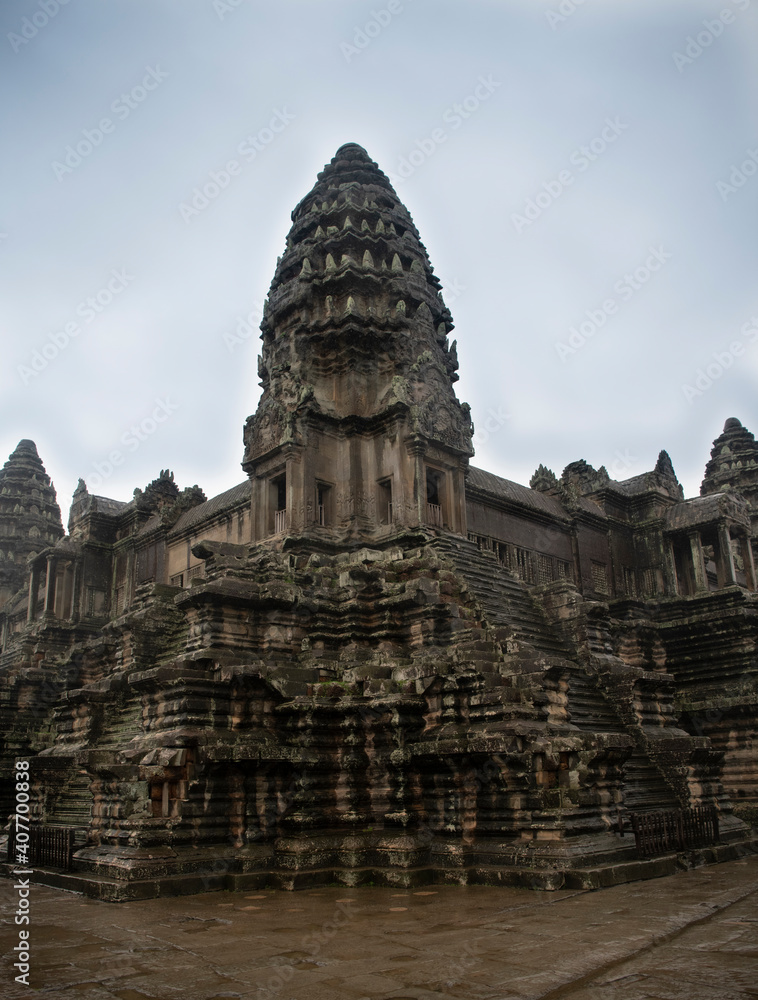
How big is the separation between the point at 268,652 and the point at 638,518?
22.0 m

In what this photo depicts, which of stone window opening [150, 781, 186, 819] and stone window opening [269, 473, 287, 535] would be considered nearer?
stone window opening [150, 781, 186, 819]

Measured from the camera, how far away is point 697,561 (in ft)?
110

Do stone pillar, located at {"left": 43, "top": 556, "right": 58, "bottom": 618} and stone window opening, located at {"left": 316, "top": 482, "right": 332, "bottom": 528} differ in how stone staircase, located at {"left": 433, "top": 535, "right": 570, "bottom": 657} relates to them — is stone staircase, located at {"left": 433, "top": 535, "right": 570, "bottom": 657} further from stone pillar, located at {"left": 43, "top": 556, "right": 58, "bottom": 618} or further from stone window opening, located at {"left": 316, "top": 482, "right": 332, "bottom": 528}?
stone pillar, located at {"left": 43, "top": 556, "right": 58, "bottom": 618}

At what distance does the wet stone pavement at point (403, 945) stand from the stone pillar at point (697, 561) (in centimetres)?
1959

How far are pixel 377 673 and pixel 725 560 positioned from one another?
18.5 metres

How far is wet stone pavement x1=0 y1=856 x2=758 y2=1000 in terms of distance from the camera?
26.5ft

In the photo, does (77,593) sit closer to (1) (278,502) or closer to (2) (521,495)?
(1) (278,502)

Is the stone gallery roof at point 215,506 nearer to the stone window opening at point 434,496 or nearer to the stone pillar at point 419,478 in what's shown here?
the stone window opening at point 434,496

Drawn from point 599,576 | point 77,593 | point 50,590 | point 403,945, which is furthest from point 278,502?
point 50,590

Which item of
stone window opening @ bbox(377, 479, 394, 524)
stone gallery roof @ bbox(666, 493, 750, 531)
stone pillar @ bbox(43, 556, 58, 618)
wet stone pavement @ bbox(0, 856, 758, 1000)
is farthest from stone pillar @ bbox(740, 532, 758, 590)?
stone pillar @ bbox(43, 556, 58, 618)

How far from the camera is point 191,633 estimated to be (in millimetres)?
19312

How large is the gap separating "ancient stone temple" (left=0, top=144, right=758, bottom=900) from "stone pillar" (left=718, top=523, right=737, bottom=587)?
11 centimetres

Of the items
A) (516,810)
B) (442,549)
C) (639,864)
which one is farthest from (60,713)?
(639,864)

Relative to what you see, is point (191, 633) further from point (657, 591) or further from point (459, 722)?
point (657, 591)
